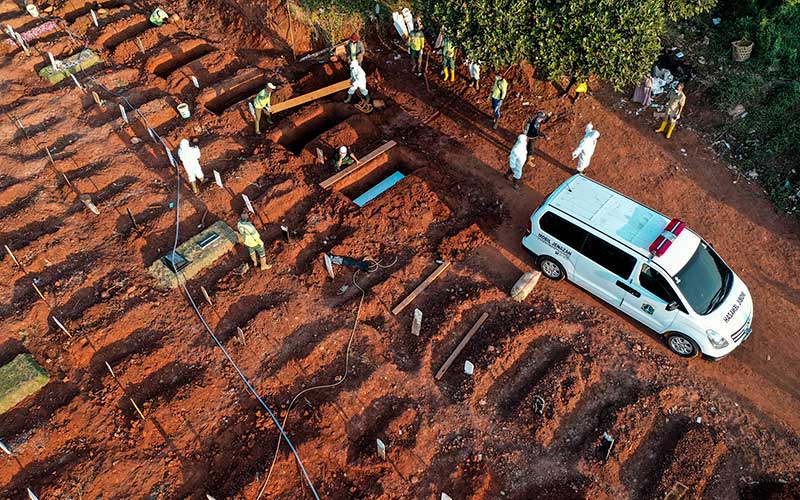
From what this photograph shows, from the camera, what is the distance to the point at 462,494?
30.0 ft

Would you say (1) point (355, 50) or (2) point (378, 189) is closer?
(2) point (378, 189)

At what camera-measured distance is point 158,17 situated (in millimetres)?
18266

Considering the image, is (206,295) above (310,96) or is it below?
below

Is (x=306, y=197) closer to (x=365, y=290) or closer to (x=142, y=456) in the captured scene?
(x=365, y=290)

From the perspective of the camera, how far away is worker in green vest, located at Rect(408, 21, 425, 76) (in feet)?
53.6

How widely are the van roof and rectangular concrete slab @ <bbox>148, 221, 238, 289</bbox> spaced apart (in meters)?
7.39

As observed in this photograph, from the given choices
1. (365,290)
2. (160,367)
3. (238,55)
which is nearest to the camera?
(160,367)

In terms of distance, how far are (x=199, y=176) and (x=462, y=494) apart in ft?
31.6

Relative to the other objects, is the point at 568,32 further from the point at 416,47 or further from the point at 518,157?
the point at 416,47

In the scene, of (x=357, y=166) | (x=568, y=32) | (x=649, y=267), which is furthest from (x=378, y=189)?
(x=649, y=267)

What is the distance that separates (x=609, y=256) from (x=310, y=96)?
9646 mm

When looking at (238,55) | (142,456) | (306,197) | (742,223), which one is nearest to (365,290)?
(306,197)

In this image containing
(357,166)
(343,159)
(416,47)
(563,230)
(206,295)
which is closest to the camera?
(563,230)

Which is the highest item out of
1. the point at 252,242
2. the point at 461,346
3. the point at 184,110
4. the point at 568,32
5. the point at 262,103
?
the point at 568,32
